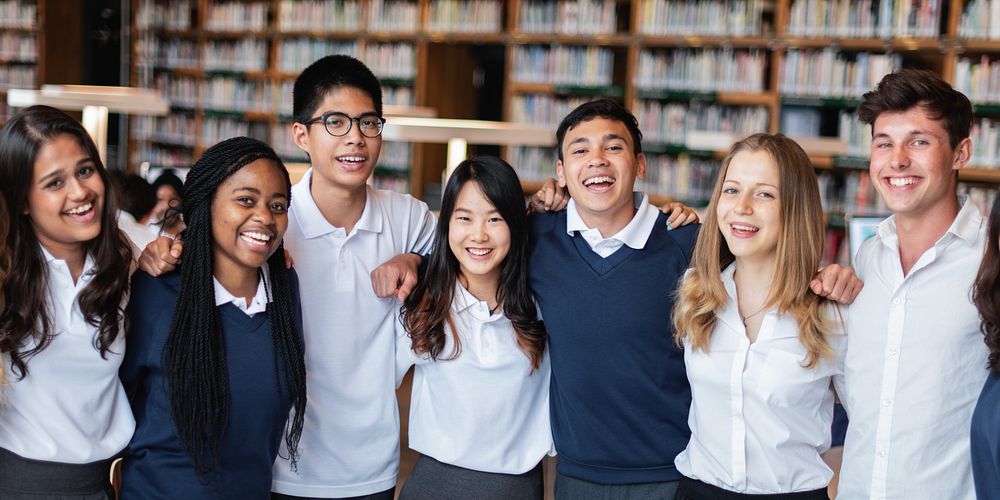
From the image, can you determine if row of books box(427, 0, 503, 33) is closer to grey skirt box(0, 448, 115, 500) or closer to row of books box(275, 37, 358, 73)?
row of books box(275, 37, 358, 73)

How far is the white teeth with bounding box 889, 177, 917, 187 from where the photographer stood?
1936 millimetres

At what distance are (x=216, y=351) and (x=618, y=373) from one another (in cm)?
85

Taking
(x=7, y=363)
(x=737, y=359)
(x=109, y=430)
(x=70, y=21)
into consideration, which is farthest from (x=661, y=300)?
(x=70, y=21)

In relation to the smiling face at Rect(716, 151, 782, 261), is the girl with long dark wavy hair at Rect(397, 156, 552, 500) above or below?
below

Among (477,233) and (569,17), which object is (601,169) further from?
(569,17)

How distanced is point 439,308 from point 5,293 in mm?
891

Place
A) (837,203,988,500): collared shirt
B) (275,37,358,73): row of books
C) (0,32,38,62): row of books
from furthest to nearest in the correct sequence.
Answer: (0,32,38,62): row of books → (275,37,358,73): row of books → (837,203,988,500): collared shirt

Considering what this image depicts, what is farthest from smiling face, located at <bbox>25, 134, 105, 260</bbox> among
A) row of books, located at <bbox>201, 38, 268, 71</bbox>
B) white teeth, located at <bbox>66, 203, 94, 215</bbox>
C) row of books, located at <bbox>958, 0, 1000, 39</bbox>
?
row of books, located at <bbox>201, 38, 268, 71</bbox>

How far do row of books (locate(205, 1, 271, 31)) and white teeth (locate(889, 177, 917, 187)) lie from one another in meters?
7.51

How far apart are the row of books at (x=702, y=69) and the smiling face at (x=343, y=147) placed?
14.9ft

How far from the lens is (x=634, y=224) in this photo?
2.25 m

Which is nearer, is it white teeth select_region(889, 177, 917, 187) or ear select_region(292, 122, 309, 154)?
white teeth select_region(889, 177, 917, 187)

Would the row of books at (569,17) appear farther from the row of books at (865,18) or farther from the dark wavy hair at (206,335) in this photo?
the dark wavy hair at (206,335)

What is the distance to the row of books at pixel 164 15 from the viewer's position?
927 cm
